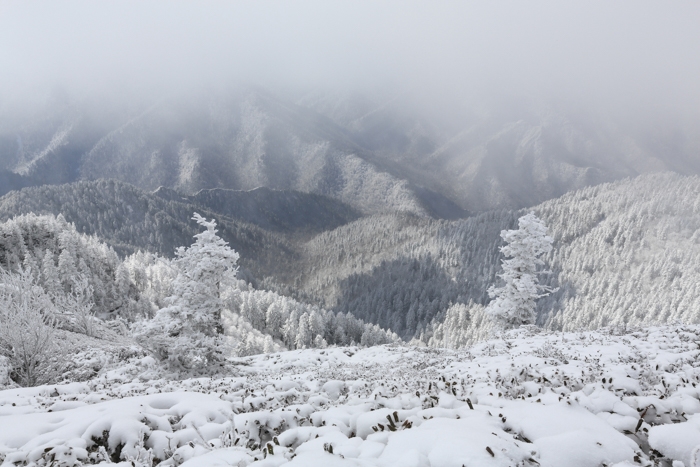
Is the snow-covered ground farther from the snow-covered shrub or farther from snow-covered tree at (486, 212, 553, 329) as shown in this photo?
snow-covered tree at (486, 212, 553, 329)

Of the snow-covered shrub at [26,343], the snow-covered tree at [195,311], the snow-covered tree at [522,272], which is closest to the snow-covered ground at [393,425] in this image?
the snow-covered shrub at [26,343]

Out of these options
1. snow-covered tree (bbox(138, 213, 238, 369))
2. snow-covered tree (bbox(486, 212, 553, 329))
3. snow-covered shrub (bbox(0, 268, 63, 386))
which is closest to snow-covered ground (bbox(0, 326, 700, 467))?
snow-covered shrub (bbox(0, 268, 63, 386))

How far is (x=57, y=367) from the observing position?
1554 cm

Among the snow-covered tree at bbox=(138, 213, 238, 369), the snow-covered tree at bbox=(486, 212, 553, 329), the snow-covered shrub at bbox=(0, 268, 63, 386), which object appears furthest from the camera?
the snow-covered tree at bbox=(486, 212, 553, 329)

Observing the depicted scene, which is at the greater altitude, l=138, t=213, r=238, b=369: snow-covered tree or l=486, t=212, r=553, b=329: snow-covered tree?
l=486, t=212, r=553, b=329: snow-covered tree

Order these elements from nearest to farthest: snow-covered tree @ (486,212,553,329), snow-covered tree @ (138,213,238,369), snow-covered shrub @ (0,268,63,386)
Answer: snow-covered shrub @ (0,268,63,386) → snow-covered tree @ (138,213,238,369) → snow-covered tree @ (486,212,553,329)

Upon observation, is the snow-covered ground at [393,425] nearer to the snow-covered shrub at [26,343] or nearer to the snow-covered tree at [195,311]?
the snow-covered shrub at [26,343]

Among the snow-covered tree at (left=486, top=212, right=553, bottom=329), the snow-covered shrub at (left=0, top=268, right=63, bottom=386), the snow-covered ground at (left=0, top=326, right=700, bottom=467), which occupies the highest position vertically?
the snow-covered tree at (left=486, top=212, right=553, bottom=329)

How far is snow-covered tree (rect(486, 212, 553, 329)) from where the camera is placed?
91.8 ft

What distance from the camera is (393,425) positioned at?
197 inches

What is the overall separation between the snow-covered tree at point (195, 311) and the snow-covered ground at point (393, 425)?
24.6 feet

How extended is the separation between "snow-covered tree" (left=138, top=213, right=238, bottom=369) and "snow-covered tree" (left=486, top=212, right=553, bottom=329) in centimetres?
2175

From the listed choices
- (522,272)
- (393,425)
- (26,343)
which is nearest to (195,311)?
(26,343)

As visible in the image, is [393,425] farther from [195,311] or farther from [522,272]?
[522,272]
